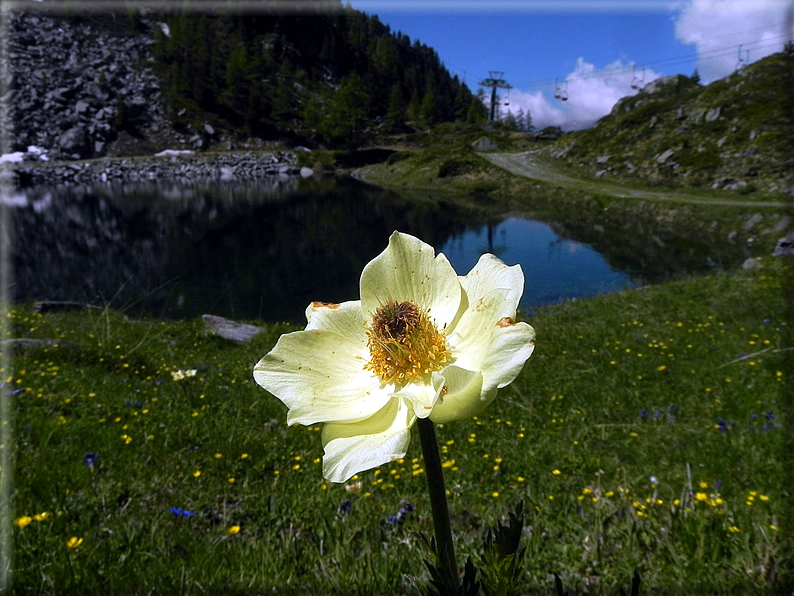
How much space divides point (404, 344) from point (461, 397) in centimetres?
29

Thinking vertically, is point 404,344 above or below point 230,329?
above

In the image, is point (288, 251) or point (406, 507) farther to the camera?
point (288, 251)

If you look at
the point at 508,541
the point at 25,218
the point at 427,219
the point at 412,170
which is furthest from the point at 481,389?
the point at 412,170

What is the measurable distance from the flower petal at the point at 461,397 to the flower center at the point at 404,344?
257 millimetres

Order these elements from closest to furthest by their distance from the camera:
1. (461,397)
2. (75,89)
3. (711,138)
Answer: (461,397)
(711,138)
(75,89)

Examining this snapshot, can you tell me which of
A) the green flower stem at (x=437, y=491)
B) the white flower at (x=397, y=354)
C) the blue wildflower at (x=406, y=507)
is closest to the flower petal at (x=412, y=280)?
the white flower at (x=397, y=354)

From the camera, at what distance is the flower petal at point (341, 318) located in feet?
4.28

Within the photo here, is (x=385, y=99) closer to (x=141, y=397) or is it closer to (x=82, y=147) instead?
(x=82, y=147)

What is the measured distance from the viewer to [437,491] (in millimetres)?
944

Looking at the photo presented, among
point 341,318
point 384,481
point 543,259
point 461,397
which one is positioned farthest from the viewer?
point 543,259

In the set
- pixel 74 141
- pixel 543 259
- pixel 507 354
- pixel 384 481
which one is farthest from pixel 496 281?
pixel 74 141

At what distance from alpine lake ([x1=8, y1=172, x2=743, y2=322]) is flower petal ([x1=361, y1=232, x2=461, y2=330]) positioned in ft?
29.2

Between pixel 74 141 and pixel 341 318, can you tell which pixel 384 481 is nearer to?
pixel 341 318

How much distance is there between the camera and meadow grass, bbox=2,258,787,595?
8.55ft
